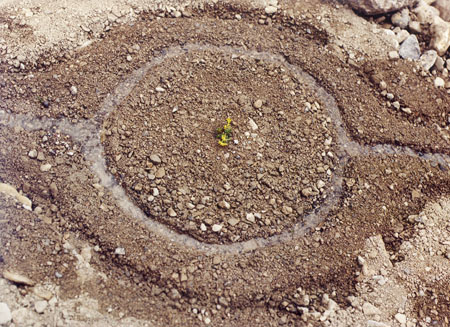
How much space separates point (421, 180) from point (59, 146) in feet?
18.8

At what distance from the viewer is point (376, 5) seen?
7.35m

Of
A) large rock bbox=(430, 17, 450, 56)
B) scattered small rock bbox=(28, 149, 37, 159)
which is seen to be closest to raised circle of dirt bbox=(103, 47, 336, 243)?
scattered small rock bbox=(28, 149, 37, 159)

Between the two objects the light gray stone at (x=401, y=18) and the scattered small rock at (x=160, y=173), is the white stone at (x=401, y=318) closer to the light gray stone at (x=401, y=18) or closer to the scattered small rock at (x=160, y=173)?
the scattered small rock at (x=160, y=173)

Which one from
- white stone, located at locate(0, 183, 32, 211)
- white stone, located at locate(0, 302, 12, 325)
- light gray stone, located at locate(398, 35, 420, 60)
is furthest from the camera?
light gray stone, located at locate(398, 35, 420, 60)

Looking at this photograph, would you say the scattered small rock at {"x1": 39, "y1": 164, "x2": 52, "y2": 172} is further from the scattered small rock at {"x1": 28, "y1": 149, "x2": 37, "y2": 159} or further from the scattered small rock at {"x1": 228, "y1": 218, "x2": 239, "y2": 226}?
the scattered small rock at {"x1": 228, "y1": 218, "x2": 239, "y2": 226}

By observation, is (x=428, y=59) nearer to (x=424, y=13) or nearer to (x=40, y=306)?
(x=424, y=13)

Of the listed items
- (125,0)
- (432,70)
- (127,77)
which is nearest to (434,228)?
(432,70)

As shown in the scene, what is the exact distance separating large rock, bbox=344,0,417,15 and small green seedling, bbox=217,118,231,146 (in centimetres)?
350

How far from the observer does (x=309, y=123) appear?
21.4 feet

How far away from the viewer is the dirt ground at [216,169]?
5.35 meters

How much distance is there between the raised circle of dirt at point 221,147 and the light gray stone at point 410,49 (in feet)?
6.42

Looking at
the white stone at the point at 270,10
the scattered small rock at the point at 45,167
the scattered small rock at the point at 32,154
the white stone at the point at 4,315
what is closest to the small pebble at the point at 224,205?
the scattered small rock at the point at 45,167

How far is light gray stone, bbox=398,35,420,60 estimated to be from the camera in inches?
285

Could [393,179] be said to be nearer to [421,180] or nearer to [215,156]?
[421,180]
